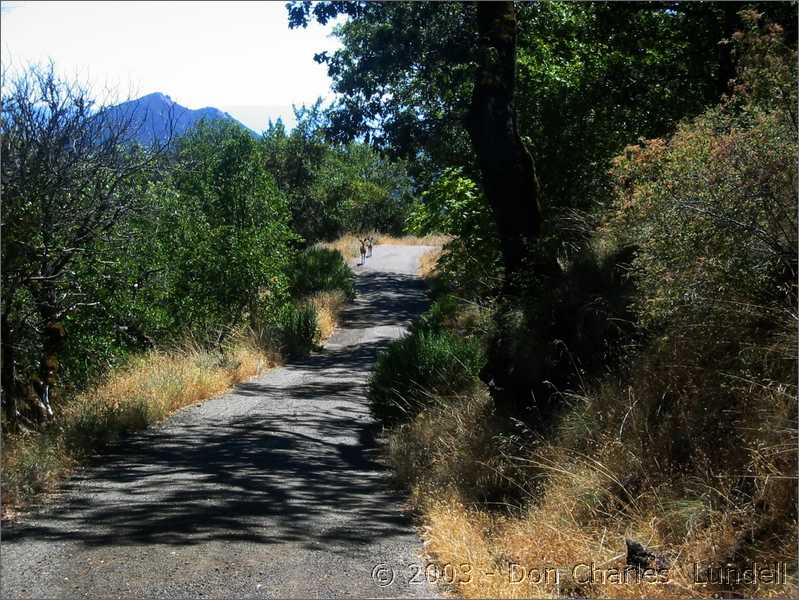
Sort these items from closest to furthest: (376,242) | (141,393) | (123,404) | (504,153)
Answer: (504,153) → (123,404) → (141,393) → (376,242)

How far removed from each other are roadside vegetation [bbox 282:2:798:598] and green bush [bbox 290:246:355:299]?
19.6 metres

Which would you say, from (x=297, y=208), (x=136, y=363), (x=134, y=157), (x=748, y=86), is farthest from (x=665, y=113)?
(x=297, y=208)

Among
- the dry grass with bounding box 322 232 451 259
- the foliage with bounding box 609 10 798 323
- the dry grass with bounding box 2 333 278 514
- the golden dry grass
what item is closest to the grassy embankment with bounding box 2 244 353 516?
the dry grass with bounding box 2 333 278 514

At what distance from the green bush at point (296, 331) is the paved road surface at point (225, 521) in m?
9.33

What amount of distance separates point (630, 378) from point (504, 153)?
368 cm

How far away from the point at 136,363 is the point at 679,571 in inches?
492

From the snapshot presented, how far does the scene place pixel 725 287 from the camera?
255 inches

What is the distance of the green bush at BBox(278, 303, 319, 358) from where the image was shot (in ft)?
74.6

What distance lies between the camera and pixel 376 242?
54.9 meters

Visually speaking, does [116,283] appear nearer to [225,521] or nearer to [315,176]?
[225,521]

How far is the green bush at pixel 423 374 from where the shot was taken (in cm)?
1181

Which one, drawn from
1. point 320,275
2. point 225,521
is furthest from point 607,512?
point 320,275

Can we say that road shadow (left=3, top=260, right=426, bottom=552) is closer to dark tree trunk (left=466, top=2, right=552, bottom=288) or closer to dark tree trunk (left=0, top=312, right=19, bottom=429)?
dark tree trunk (left=0, top=312, right=19, bottom=429)

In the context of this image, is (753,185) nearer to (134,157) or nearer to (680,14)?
(134,157)
